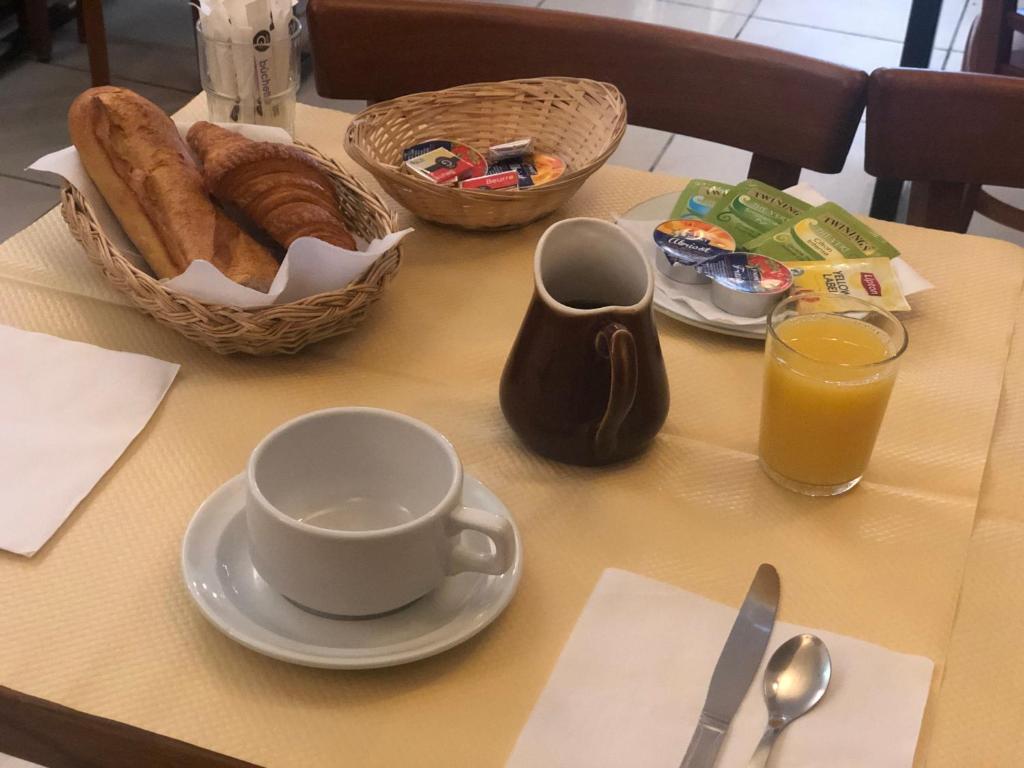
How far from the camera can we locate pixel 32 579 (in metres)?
0.67

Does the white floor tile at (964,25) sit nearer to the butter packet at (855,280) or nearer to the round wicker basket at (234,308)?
the butter packet at (855,280)

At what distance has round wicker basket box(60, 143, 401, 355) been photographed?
2.67ft

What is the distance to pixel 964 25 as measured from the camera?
316cm

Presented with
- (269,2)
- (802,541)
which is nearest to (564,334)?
(802,541)

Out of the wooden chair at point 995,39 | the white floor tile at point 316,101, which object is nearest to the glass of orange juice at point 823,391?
the wooden chair at point 995,39

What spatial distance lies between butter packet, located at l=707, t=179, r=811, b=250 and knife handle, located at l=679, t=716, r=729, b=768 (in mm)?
486

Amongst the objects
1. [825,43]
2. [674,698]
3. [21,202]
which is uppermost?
[674,698]

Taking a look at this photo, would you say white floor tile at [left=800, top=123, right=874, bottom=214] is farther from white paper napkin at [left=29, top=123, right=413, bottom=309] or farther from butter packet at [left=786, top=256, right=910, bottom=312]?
white paper napkin at [left=29, top=123, right=413, bottom=309]

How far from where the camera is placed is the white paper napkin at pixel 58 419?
0.71 metres

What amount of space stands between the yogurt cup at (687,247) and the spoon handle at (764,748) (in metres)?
0.43

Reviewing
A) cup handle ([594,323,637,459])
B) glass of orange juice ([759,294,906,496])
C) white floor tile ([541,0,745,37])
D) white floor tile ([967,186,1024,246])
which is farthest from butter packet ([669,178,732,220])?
white floor tile ([541,0,745,37])

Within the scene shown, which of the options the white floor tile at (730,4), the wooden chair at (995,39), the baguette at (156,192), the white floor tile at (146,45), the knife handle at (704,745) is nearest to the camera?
the knife handle at (704,745)

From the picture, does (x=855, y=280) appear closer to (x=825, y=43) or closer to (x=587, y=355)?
(x=587, y=355)

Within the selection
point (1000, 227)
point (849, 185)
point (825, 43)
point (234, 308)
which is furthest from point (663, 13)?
point (234, 308)
